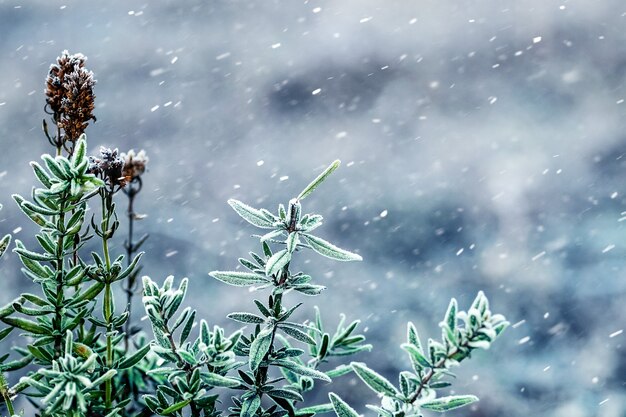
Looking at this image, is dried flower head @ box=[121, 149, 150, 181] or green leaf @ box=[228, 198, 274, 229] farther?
dried flower head @ box=[121, 149, 150, 181]

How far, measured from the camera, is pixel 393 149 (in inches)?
166

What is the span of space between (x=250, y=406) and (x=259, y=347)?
71 millimetres

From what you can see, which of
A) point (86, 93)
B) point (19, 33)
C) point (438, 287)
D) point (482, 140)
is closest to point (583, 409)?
point (438, 287)

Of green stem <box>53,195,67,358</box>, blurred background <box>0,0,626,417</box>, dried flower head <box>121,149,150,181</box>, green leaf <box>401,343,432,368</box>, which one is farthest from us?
blurred background <box>0,0,626,417</box>

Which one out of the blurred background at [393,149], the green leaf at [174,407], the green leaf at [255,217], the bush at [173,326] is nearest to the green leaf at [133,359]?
the bush at [173,326]

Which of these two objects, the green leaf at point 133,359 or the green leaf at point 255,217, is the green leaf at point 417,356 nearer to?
the green leaf at point 255,217

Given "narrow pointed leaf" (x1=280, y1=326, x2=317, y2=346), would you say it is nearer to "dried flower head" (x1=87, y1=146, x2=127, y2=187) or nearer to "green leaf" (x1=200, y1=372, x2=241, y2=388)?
"green leaf" (x1=200, y1=372, x2=241, y2=388)

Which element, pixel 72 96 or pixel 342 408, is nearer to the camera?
pixel 342 408

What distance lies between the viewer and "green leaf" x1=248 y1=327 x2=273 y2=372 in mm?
726

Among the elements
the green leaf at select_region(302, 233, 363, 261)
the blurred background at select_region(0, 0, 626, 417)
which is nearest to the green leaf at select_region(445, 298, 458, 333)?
the green leaf at select_region(302, 233, 363, 261)

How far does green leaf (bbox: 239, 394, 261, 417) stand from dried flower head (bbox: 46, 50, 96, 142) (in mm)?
359

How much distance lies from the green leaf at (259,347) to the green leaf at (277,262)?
0.07 m

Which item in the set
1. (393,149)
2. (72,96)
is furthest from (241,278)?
(393,149)

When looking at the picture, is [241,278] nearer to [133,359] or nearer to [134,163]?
[133,359]
